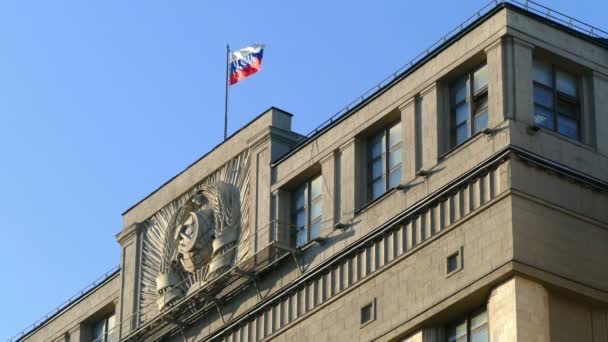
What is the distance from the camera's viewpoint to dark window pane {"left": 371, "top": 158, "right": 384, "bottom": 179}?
206 ft

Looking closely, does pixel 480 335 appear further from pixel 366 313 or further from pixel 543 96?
pixel 543 96

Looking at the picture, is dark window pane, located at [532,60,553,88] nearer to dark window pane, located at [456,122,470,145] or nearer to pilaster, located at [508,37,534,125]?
pilaster, located at [508,37,534,125]

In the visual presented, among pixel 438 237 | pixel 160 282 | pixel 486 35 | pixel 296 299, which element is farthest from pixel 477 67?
pixel 160 282

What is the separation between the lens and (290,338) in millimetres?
63594

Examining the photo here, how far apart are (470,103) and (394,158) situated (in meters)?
3.52

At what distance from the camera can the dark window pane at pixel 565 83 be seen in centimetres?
5988

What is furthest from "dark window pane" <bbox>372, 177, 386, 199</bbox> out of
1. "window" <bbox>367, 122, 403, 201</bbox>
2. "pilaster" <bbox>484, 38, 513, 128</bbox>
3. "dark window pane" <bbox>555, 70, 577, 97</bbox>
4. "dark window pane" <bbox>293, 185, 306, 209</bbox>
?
"dark window pane" <bbox>555, 70, 577, 97</bbox>

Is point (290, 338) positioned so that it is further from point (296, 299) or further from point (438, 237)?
point (438, 237)

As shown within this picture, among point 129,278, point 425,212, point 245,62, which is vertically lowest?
point 425,212

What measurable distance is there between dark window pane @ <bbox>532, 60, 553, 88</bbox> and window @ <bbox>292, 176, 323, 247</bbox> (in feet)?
28.6

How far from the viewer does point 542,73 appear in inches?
2356

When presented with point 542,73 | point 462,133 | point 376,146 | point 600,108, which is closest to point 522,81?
point 542,73

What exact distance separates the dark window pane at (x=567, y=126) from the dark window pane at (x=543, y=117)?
26 centimetres

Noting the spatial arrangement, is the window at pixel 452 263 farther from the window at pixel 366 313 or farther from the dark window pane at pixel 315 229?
the dark window pane at pixel 315 229
